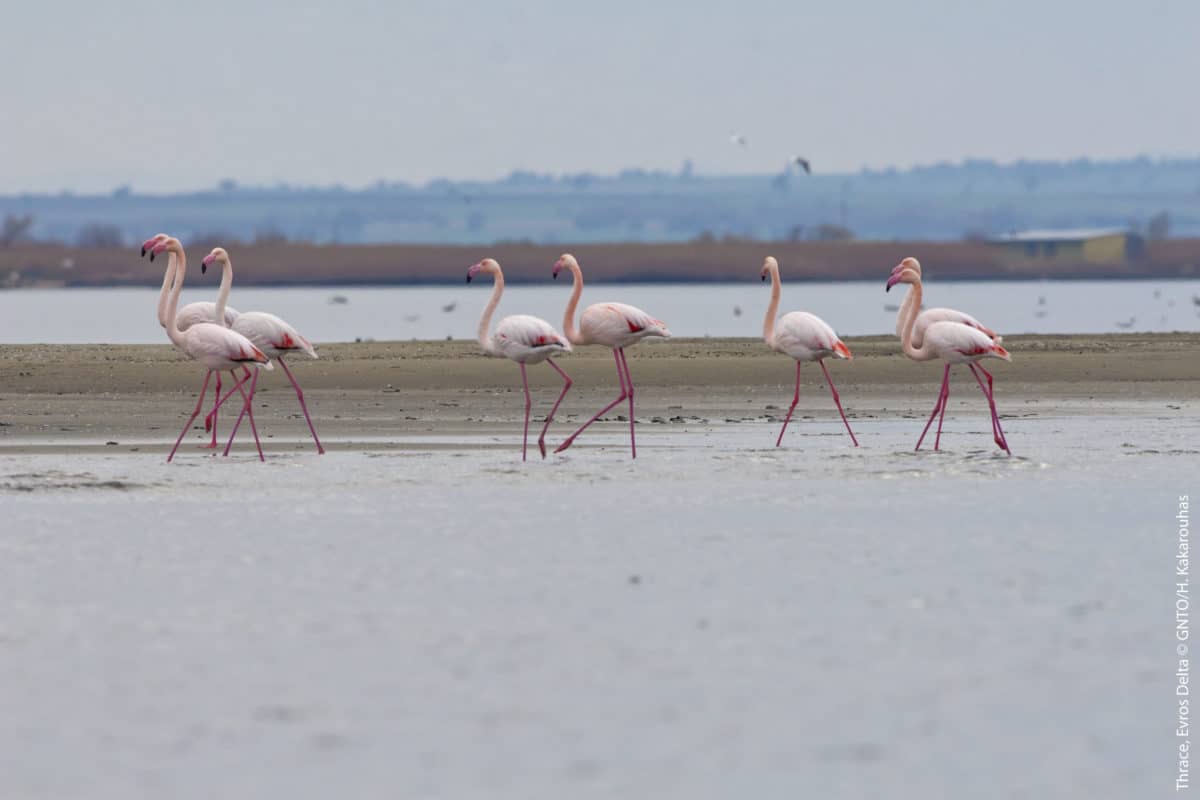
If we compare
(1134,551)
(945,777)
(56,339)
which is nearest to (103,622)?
(945,777)

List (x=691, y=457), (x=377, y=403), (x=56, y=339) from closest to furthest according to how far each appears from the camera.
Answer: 1. (x=691, y=457)
2. (x=377, y=403)
3. (x=56, y=339)

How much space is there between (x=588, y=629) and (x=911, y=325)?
10.1 m

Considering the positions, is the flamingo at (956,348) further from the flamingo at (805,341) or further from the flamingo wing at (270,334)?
the flamingo wing at (270,334)

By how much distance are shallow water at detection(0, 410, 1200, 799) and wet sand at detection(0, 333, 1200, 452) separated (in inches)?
150

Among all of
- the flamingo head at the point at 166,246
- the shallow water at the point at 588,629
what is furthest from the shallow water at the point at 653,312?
the shallow water at the point at 588,629

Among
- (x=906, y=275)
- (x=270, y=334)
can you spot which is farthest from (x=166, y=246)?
(x=906, y=275)

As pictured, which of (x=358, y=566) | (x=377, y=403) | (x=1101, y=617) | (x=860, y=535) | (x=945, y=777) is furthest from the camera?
(x=377, y=403)

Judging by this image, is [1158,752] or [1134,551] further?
[1134,551]

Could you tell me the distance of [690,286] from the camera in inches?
4500

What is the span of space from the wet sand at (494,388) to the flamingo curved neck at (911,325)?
2395 millimetres

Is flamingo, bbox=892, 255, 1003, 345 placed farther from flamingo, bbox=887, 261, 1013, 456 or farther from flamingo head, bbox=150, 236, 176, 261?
flamingo head, bbox=150, 236, 176, 261

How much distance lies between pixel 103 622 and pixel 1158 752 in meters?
5.16

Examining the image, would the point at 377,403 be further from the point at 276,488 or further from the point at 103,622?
the point at 103,622

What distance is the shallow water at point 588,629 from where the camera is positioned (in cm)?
784
